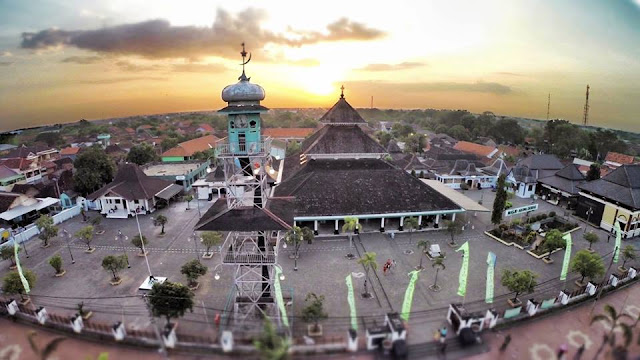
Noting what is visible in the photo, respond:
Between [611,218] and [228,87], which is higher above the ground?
[228,87]

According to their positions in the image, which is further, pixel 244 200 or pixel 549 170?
pixel 549 170

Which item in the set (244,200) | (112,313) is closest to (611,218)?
(244,200)

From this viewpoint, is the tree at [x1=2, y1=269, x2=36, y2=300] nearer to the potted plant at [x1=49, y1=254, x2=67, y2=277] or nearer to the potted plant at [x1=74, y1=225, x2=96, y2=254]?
the potted plant at [x1=49, y1=254, x2=67, y2=277]

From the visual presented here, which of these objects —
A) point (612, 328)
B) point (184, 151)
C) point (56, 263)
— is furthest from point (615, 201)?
point (184, 151)

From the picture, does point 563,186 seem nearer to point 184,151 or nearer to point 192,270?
point 192,270

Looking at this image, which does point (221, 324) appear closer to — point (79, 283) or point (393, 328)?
point (393, 328)

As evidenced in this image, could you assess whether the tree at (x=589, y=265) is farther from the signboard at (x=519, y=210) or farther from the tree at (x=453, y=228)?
the signboard at (x=519, y=210)
